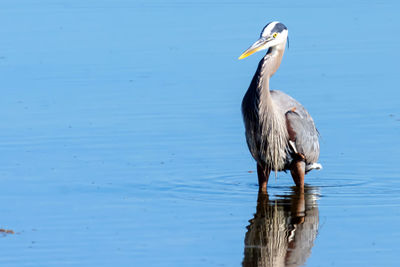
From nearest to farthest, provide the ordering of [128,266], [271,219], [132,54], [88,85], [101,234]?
[128,266], [101,234], [271,219], [88,85], [132,54]

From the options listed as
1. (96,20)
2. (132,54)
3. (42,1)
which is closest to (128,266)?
(132,54)

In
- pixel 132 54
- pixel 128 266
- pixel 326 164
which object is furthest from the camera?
pixel 132 54

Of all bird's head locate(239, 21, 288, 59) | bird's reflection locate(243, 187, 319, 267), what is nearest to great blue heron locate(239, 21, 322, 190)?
bird's head locate(239, 21, 288, 59)

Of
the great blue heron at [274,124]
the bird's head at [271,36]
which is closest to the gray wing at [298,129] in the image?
the great blue heron at [274,124]

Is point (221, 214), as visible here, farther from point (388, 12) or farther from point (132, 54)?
point (388, 12)

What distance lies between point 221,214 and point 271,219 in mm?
440

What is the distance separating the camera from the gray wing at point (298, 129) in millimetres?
9352

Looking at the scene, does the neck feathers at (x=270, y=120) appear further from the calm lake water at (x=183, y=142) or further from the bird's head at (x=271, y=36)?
the calm lake water at (x=183, y=142)

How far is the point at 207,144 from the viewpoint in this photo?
1091 cm

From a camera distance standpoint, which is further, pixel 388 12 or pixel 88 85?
pixel 388 12

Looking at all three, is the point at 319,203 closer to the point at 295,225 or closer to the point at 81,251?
the point at 295,225

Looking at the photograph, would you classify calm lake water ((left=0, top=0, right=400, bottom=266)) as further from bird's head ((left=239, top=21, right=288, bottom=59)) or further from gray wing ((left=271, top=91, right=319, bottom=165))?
bird's head ((left=239, top=21, right=288, bottom=59))

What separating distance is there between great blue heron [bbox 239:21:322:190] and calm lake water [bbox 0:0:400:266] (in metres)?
0.30

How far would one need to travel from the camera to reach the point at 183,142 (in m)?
11.0
